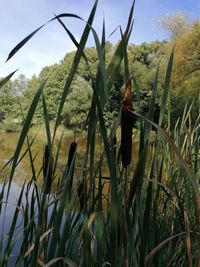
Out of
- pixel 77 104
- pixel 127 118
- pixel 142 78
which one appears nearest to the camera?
pixel 127 118

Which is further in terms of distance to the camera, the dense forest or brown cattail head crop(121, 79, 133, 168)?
the dense forest

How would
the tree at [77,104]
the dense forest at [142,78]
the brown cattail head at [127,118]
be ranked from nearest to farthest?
1. the brown cattail head at [127,118]
2. the dense forest at [142,78]
3. the tree at [77,104]

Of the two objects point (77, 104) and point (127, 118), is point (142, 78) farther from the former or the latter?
point (127, 118)

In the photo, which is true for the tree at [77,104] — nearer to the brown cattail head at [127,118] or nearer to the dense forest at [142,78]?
the dense forest at [142,78]

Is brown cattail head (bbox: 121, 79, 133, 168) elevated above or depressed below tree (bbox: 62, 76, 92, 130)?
below

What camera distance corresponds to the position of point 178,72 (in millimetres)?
20078

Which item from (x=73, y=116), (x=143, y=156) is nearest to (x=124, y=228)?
(x=143, y=156)

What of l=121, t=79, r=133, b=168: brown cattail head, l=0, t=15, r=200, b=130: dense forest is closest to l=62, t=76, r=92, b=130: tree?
l=0, t=15, r=200, b=130: dense forest

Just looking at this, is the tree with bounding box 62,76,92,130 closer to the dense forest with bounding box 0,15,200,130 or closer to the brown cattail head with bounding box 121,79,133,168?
the dense forest with bounding box 0,15,200,130

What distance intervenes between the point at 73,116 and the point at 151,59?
9.44 metres

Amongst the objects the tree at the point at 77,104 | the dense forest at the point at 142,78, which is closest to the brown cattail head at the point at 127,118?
the dense forest at the point at 142,78

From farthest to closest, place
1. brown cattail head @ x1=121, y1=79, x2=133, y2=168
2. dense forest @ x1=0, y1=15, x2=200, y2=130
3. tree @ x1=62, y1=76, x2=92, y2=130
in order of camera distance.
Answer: tree @ x1=62, y1=76, x2=92, y2=130
dense forest @ x1=0, y1=15, x2=200, y2=130
brown cattail head @ x1=121, y1=79, x2=133, y2=168

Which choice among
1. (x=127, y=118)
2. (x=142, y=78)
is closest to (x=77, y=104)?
(x=142, y=78)

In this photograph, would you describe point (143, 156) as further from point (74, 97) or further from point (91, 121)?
point (74, 97)
